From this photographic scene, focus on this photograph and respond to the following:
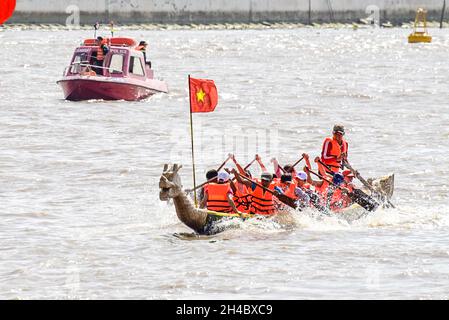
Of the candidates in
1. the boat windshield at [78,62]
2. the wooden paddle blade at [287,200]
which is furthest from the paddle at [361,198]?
the boat windshield at [78,62]

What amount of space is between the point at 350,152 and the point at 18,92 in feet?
78.4

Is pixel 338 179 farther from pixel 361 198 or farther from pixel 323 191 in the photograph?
pixel 361 198

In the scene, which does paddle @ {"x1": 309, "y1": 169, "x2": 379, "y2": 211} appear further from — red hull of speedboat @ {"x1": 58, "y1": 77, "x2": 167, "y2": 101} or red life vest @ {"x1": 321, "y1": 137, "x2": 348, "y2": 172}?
red hull of speedboat @ {"x1": 58, "y1": 77, "x2": 167, "y2": 101}

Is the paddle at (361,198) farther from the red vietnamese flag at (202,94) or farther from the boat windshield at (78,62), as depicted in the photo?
the boat windshield at (78,62)

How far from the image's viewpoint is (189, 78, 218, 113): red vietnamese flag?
22.5 m

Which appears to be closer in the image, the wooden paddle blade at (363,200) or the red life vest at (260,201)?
the red life vest at (260,201)

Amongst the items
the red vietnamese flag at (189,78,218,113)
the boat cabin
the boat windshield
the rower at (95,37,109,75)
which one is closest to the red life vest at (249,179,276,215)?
the red vietnamese flag at (189,78,218,113)

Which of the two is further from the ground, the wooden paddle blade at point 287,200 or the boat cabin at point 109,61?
the wooden paddle blade at point 287,200

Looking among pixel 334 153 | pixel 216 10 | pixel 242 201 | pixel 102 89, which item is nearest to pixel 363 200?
pixel 334 153

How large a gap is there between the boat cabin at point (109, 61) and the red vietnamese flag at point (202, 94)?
21286mm

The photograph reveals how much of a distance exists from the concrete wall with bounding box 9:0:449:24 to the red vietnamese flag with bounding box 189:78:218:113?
4031 inches

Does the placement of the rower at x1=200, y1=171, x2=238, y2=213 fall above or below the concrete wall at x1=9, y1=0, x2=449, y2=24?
above

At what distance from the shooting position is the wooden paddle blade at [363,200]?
74.2 ft

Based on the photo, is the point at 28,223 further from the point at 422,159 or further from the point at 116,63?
the point at 116,63
